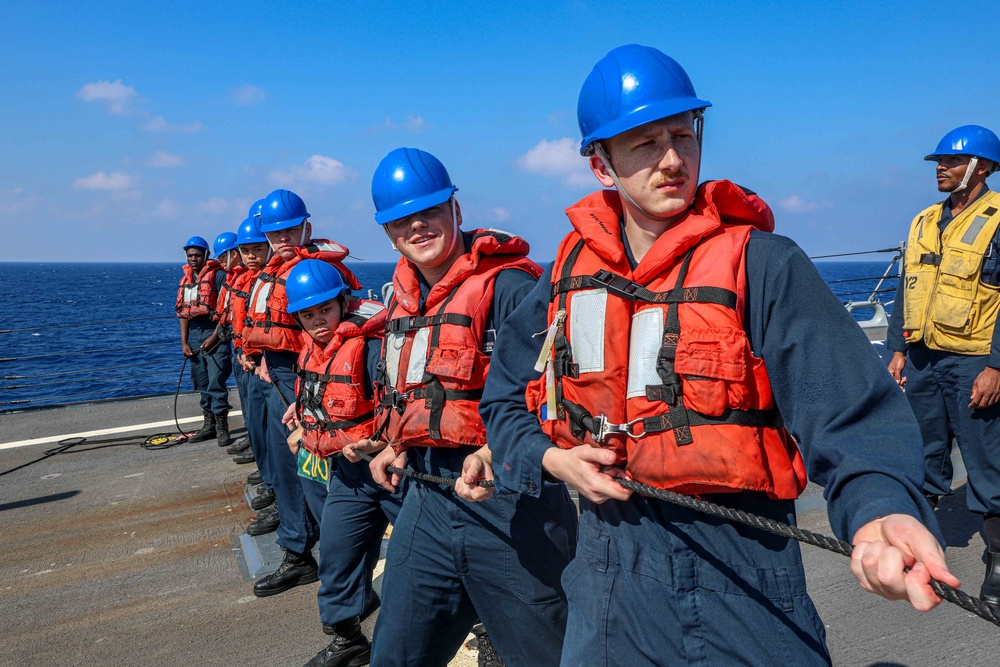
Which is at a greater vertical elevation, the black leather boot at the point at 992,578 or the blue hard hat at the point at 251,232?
the blue hard hat at the point at 251,232

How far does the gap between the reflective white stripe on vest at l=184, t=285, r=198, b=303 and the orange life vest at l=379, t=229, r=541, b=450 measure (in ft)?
22.0

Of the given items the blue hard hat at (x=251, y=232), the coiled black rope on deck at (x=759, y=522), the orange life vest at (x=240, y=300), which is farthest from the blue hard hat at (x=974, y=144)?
the orange life vest at (x=240, y=300)

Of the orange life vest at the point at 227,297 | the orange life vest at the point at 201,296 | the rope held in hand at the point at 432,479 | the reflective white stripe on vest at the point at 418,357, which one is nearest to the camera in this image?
the rope held in hand at the point at 432,479

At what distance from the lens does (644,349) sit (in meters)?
1.75

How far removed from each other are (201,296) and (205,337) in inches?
19.6

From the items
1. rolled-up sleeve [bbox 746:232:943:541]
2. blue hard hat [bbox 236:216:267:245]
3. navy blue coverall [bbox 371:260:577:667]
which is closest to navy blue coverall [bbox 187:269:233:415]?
blue hard hat [bbox 236:216:267:245]

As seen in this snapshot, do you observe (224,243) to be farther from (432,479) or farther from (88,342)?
(88,342)

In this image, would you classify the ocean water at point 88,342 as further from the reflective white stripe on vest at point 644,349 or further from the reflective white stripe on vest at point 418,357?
the reflective white stripe on vest at point 644,349

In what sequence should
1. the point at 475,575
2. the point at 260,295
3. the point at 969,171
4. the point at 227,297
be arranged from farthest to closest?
1. the point at 227,297
2. the point at 260,295
3. the point at 969,171
4. the point at 475,575

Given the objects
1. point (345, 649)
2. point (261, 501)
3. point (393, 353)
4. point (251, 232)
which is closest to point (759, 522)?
point (393, 353)

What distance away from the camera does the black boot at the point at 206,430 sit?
845 cm

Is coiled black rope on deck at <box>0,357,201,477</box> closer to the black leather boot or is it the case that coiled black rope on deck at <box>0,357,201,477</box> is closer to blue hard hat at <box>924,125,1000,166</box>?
the black leather boot

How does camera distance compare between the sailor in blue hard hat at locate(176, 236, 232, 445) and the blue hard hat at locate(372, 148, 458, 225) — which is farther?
the sailor in blue hard hat at locate(176, 236, 232, 445)

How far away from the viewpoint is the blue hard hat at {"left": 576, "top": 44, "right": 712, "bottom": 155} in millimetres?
1798
